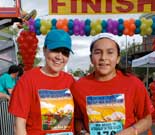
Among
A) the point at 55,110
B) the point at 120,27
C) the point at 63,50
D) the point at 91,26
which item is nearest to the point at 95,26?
the point at 91,26

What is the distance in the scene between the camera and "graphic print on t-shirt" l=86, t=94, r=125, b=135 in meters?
2.46

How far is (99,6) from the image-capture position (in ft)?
33.6

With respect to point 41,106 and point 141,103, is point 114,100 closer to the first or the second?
point 141,103

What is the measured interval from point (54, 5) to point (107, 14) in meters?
1.33

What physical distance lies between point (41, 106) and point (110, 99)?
1.47 feet

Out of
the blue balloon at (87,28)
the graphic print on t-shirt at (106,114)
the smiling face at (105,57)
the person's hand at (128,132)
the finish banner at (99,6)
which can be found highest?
the smiling face at (105,57)

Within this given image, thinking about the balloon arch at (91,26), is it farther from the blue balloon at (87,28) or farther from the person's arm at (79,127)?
the person's arm at (79,127)

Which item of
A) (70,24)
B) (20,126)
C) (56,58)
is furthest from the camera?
(70,24)

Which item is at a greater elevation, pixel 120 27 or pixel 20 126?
pixel 20 126

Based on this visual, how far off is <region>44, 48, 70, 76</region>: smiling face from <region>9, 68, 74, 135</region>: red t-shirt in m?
0.12

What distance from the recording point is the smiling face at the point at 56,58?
8.77ft

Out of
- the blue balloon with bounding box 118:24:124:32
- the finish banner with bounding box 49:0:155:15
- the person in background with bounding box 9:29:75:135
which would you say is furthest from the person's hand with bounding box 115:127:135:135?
the blue balloon with bounding box 118:24:124:32

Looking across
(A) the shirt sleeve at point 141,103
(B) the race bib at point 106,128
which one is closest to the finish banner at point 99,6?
(A) the shirt sleeve at point 141,103

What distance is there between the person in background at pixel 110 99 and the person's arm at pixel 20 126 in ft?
1.16
